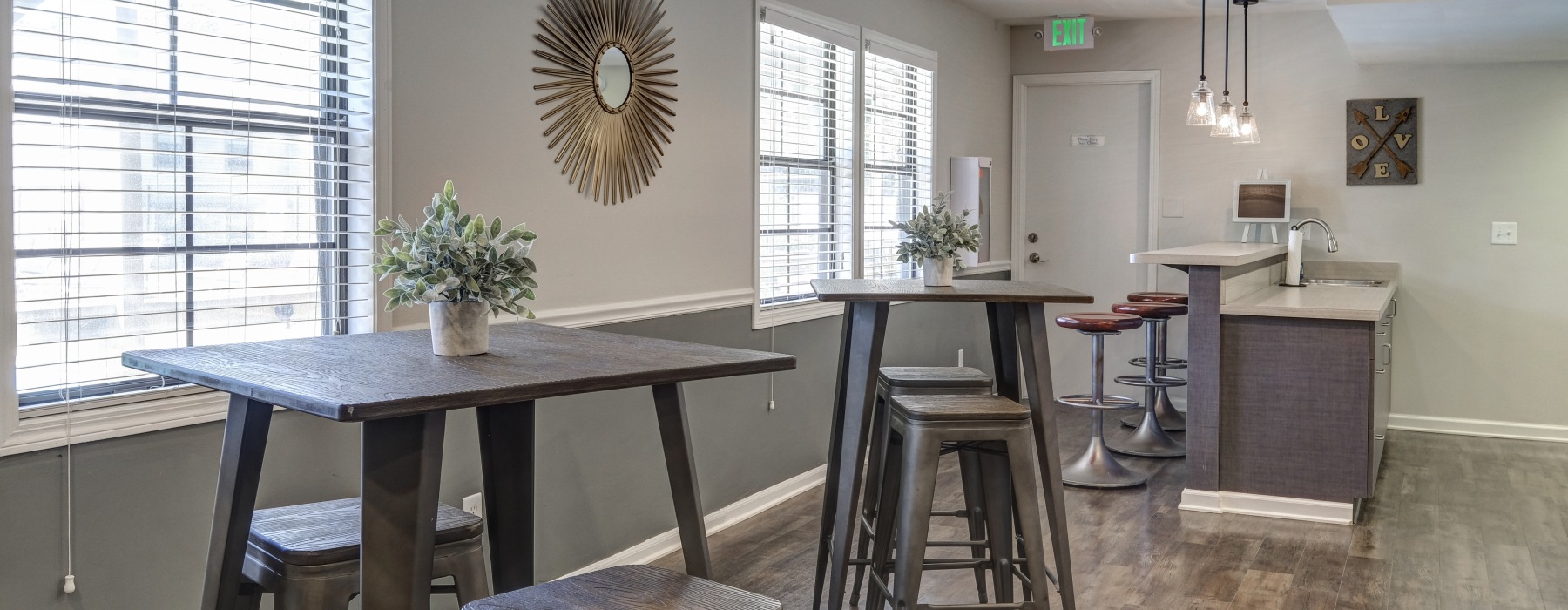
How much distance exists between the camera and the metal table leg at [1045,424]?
2.77 meters

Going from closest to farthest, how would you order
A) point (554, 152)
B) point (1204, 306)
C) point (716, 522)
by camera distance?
point (554, 152), point (716, 522), point (1204, 306)

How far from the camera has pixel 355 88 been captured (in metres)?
2.47

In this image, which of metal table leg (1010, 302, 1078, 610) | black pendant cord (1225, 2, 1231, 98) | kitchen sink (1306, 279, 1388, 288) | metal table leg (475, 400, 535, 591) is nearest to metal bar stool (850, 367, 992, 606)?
metal table leg (1010, 302, 1078, 610)

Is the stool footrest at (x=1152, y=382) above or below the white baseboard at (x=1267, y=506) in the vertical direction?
above

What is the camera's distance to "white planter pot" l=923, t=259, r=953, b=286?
120 inches

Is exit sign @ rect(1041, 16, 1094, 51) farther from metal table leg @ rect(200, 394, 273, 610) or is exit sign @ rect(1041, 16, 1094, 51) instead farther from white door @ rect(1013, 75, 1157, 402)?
metal table leg @ rect(200, 394, 273, 610)

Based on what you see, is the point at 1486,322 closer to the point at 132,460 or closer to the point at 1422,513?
the point at 1422,513

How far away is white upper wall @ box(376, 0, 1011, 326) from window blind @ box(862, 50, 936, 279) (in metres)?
0.35

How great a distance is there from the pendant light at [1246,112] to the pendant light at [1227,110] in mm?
61

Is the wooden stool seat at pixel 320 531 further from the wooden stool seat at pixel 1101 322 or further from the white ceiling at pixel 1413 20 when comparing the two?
the white ceiling at pixel 1413 20

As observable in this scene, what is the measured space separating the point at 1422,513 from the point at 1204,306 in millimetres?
1112

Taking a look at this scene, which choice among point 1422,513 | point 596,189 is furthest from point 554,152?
point 1422,513

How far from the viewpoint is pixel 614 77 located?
127 inches

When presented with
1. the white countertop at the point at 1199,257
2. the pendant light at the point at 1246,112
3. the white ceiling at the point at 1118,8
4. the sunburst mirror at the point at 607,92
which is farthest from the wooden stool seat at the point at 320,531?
the white ceiling at the point at 1118,8
